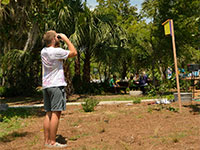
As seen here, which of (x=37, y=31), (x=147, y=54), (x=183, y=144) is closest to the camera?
(x=183, y=144)

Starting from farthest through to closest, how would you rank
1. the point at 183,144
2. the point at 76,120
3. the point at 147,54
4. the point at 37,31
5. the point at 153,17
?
the point at 147,54, the point at 153,17, the point at 37,31, the point at 76,120, the point at 183,144

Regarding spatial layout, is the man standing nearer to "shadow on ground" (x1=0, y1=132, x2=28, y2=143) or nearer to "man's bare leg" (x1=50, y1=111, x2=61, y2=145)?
"man's bare leg" (x1=50, y1=111, x2=61, y2=145)

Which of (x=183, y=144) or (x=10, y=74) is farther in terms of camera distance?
(x=10, y=74)

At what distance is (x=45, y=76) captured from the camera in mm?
3543

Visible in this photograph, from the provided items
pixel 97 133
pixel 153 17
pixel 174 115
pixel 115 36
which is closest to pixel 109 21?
pixel 115 36

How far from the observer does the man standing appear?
136 inches

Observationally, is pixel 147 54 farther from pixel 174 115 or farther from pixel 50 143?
pixel 50 143

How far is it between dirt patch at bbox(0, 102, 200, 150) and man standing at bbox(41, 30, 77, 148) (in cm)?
32

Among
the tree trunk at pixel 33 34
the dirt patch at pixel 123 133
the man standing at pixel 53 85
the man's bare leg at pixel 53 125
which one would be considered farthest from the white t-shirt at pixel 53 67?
the tree trunk at pixel 33 34

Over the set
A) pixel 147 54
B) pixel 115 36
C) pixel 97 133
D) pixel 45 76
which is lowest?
pixel 97 133

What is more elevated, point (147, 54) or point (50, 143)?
point (147, 54)

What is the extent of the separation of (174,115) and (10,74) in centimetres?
1086

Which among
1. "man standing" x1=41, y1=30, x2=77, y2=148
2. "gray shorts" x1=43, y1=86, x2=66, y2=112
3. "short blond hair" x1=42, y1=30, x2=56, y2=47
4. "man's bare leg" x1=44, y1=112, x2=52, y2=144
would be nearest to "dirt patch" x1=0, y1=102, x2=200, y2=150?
"man's bare leg" x1=44, y1=112, x2=52, y2=144

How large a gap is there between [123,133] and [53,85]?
160 cm
